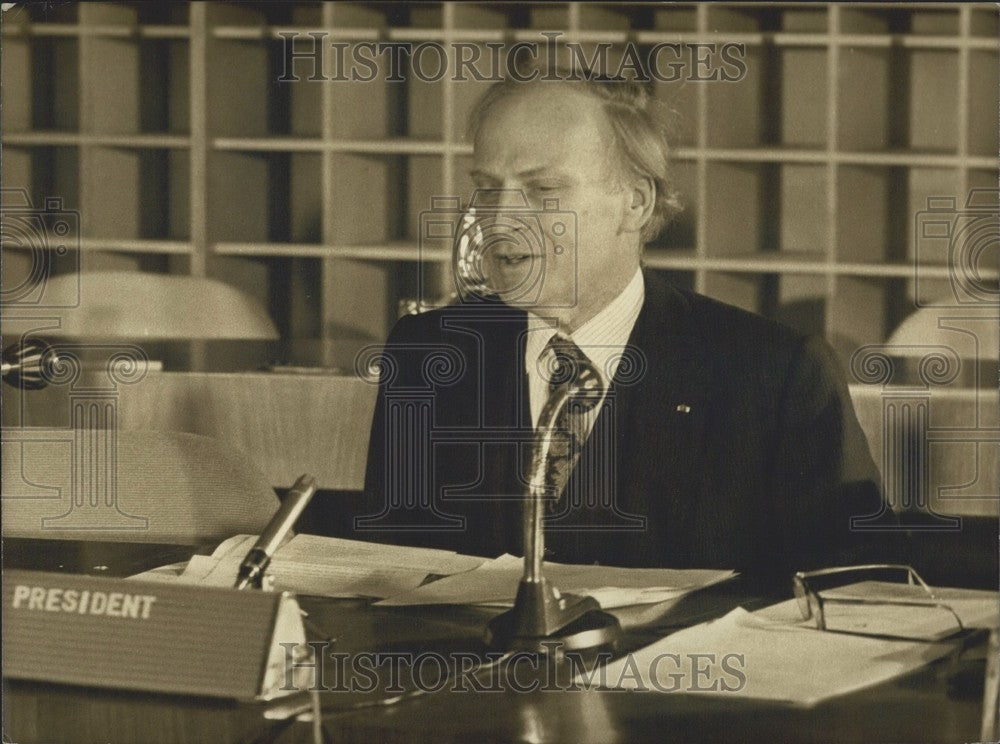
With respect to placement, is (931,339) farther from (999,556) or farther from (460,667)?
(460,667)

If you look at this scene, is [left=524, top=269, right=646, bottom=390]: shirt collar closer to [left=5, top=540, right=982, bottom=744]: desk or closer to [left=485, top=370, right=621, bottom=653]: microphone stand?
[left=485, top=370, right=621, bottom=653]: microphone stand

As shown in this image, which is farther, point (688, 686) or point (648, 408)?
point (648, 408)

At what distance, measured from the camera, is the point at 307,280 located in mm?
1421

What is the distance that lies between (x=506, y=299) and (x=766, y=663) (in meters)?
0.49

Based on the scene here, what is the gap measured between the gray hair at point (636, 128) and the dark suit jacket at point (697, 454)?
90mm

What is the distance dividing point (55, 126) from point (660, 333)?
2.42 feet

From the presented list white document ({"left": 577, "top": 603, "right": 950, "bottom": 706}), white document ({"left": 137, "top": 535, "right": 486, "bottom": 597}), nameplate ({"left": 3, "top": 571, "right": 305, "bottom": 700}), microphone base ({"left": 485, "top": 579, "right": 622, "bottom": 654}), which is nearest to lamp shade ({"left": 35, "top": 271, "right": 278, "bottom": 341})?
white document ({"left": 137, "top": 535, "right": 486, "bottom": 597})

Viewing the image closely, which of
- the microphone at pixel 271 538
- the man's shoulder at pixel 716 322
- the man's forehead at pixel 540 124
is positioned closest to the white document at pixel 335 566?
the microphone at pixel 271 538

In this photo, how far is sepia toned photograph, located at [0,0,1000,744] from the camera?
1357mm

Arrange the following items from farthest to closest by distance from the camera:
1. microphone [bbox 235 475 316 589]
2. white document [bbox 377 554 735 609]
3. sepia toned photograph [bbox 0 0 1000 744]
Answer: sepia toned photograph [bbox 0 0 1000 744]
white document [bbox 377 554 735 609]
microphone [bbox 235 475 316 589]

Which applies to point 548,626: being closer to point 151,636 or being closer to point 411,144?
point 151,636

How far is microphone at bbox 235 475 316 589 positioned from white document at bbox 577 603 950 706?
11.9 inches

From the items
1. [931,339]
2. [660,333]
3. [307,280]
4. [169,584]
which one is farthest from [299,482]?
[931,339]

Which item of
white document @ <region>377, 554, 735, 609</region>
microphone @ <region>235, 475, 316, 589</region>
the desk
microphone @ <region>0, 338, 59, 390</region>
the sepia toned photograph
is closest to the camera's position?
the desk
